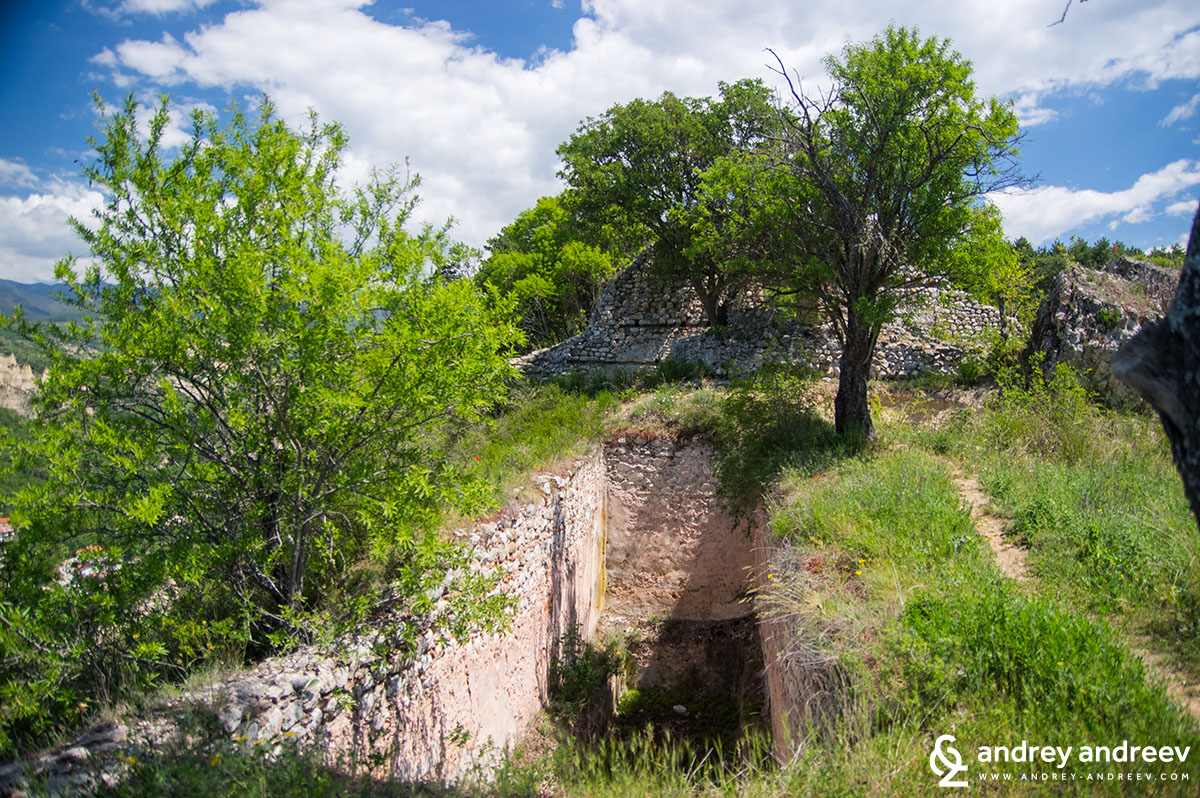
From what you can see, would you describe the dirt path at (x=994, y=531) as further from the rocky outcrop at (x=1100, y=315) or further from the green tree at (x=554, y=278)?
the green tree at (x=554, y=278)

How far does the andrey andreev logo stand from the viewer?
3.40 meters

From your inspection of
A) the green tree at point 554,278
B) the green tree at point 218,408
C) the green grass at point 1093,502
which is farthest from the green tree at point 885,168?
the green tree at point 554,278

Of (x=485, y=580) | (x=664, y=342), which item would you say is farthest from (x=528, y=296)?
(x=485, y=580)

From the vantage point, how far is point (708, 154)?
684 inches

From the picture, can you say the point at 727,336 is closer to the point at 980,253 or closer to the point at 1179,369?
the point at 980,253

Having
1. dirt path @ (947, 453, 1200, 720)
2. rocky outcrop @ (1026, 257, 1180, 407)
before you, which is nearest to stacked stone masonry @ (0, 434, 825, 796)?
dirt path @ (947, 453, 1200, 720)

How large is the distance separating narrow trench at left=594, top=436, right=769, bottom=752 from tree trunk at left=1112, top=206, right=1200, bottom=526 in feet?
28.2

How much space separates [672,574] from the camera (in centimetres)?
1255

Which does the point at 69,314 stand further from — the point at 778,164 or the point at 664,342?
the point at 664,342

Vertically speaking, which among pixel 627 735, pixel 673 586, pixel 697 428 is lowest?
pixel 627 735

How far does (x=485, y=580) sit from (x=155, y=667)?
94.9 inches

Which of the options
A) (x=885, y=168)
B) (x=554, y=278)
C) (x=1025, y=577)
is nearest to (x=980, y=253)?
(x=885, y=168)

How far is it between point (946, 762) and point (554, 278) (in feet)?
68.1

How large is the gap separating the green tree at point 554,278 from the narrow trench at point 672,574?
9420mm
